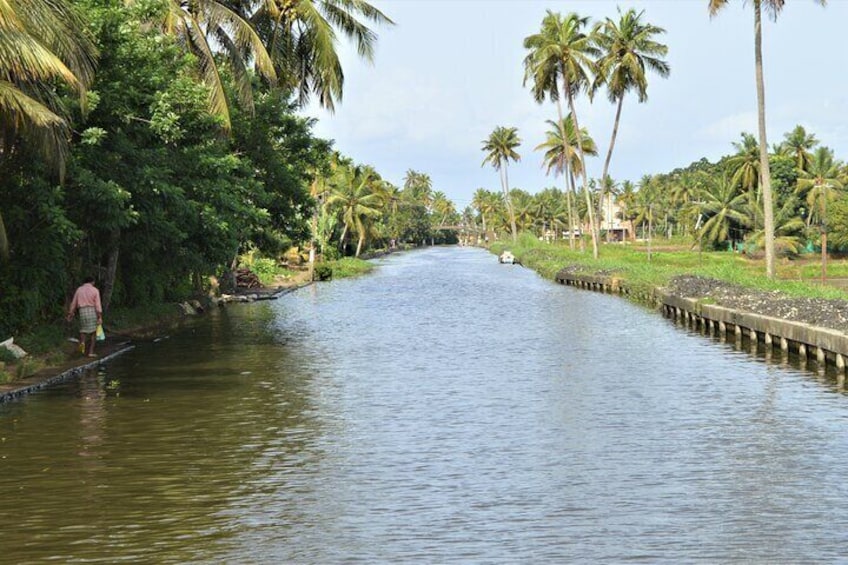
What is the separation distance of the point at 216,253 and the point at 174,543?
834 inches

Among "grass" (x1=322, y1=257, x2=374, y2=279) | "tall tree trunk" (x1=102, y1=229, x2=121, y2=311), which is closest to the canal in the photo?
"tall tree trunk" (x1=102, y1=229, x2=121, y2=311)

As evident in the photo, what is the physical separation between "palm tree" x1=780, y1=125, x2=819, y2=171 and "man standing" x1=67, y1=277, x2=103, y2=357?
97613 millimetres

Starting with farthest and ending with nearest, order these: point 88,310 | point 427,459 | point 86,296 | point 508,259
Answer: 1. point 508,259
2. point 88,310
3. point 86,296
4. point 427,459

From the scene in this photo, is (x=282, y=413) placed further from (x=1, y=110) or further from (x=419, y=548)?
(x=419, y=548)

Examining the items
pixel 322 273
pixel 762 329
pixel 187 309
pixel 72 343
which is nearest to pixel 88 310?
pixel 72 343

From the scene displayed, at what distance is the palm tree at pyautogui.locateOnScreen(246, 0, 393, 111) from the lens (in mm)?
34250

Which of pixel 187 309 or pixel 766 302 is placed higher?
pixel 187 309

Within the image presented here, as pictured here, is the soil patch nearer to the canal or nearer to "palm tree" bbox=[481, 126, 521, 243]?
the canal

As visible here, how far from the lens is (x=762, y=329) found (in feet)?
90.7

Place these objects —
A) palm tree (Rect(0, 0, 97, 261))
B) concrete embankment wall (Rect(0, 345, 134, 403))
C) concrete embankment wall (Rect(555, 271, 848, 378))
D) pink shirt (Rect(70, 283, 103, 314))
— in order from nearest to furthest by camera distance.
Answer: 1. palm tree (Rect(0, 0, 97, 261))
2. concrete embankment wall (Rect(0, 345, 134, 403))
3. pink shirt (Rect(70, 283, 103, 314))
4. concrete embankment wall (Rect(555, 271, 848, 378))

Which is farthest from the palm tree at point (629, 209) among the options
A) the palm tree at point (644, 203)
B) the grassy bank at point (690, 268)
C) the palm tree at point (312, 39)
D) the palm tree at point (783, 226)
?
the palm tree at point (312, 39)

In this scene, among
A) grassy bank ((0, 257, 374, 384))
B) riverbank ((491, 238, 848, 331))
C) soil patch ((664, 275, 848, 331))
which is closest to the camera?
grassy bank ((0, 257, 374, 384))

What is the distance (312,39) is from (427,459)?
23851mm

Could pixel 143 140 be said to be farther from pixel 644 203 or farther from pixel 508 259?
pixel 644 203
